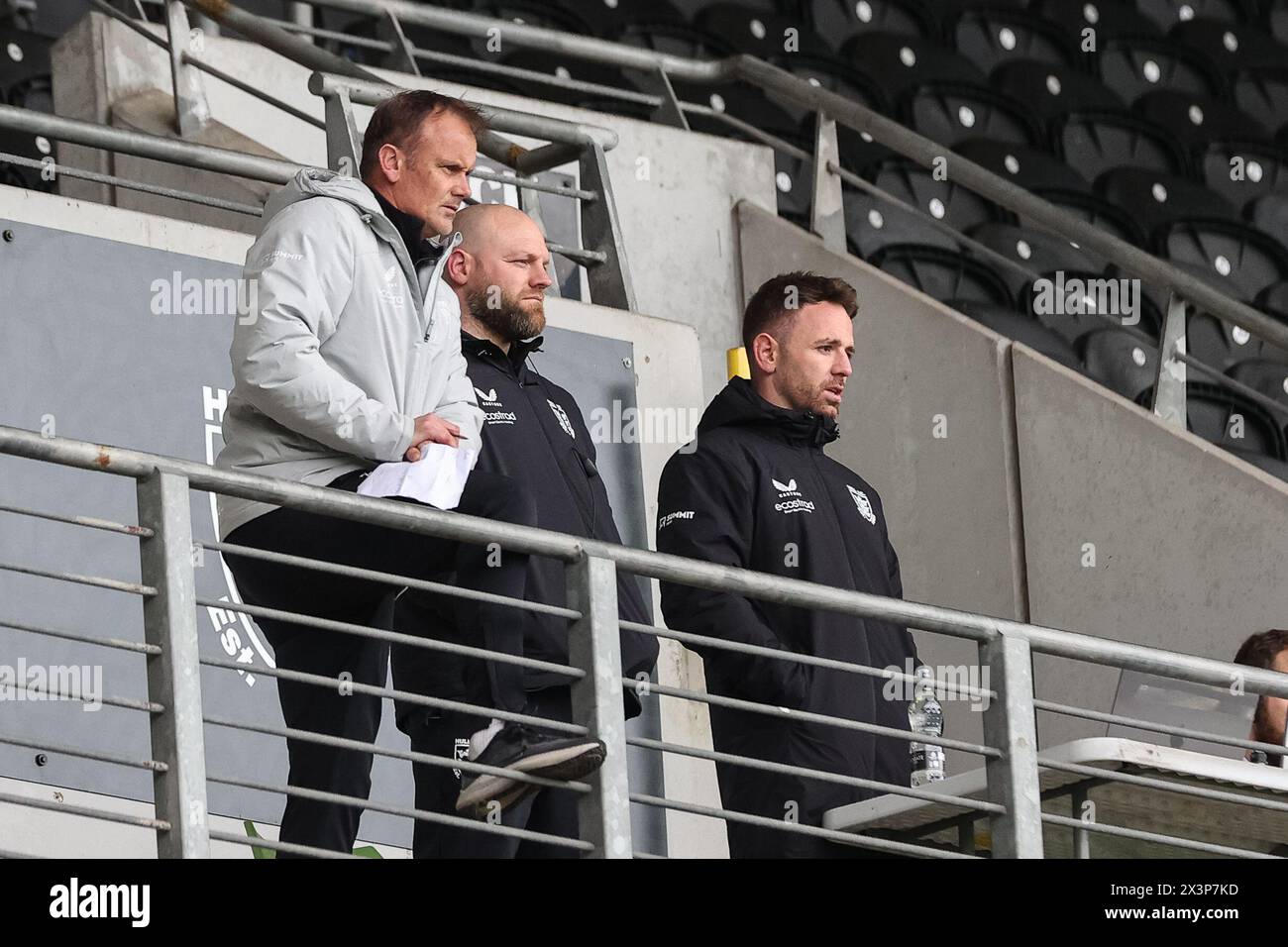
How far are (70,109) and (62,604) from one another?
1906 millimetres

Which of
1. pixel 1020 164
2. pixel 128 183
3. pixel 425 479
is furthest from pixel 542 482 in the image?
pixel 1020 164

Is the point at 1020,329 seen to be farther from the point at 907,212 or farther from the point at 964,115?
the point at 964,115

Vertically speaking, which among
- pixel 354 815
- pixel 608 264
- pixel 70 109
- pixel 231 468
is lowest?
pixel 354 815

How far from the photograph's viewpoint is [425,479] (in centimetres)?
341

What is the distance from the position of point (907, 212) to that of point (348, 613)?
493 centimetres

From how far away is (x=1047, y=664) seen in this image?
6.11 metres

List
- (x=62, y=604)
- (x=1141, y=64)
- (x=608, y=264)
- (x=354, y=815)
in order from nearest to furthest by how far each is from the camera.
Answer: (x=354, y=815)
(x=62, y=604)
(x=608, y=264)
(x=1141, y=64)

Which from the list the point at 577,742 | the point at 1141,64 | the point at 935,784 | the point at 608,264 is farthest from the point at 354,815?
the point at 1141,64

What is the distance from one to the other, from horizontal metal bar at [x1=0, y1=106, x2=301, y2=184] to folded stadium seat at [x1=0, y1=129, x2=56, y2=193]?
1.24 meters

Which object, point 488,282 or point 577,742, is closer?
point 577,742

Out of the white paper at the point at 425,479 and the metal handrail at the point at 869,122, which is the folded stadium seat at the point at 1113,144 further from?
the white paper at the point at 425,479

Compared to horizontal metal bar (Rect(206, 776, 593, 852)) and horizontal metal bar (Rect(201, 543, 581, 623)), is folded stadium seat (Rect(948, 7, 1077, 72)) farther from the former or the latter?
horizontal metal bar (Rect(206, 776, 593, 852))


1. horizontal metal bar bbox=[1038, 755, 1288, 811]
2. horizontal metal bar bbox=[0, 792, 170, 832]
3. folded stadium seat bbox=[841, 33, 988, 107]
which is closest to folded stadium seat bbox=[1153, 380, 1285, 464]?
folded stadium seat bbox=[841, 33, 988, 107]

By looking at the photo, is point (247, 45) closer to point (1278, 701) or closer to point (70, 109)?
point (70, 109)
